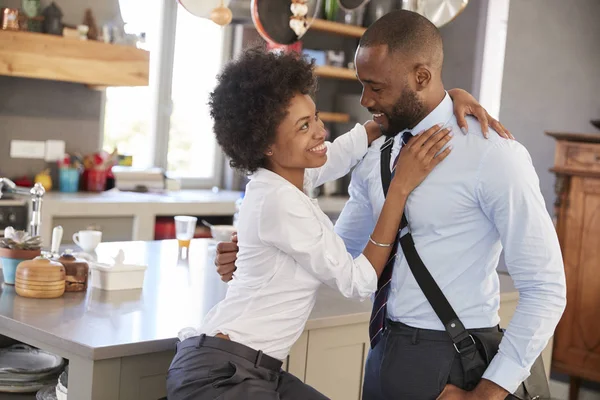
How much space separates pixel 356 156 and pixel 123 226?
2855 mm

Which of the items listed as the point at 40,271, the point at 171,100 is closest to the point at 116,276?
the point at 40,271

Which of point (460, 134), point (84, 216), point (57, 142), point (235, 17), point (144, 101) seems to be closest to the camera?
point (460, 134)

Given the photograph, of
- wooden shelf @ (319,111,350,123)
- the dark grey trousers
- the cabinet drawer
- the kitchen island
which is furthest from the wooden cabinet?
the dark grey trousers

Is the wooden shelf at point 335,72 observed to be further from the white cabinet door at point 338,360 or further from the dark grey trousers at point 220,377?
the dark grey trousers at point 220,377

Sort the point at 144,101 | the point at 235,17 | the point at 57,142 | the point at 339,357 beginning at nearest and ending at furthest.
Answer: the point at 339,357
the point at 235,17
the point at 57,142
the point at 144,101

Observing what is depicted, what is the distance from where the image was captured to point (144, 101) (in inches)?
222

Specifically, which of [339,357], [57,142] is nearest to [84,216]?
[57,142]

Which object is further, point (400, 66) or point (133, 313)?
point (133, 313)

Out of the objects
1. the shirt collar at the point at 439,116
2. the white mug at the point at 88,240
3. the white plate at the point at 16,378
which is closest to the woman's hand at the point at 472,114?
the shirt collar at the point at 439,116

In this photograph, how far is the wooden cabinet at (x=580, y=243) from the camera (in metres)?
4.41

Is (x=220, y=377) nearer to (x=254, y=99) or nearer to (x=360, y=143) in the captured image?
(x=254, y=99)

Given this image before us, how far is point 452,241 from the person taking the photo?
1.78 metres

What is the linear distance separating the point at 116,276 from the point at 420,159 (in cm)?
104

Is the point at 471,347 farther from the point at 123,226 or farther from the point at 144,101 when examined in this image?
the point at 144,101
